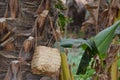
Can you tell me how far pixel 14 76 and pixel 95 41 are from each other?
37 centimetres

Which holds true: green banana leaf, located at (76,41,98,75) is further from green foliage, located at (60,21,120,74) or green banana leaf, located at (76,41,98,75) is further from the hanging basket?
the hanging basket

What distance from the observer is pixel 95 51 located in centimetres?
117

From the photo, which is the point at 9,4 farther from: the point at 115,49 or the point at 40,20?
the point at 115,49

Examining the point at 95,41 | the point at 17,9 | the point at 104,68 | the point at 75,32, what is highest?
the point at 17,9

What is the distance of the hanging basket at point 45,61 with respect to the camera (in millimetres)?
909

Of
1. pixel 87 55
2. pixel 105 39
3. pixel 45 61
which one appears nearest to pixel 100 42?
pixel 105 39

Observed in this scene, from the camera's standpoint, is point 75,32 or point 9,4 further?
point 75,32

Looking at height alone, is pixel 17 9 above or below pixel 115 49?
above

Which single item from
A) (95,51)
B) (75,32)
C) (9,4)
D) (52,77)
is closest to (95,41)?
(95,51)

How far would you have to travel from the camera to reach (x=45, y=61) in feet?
3.00

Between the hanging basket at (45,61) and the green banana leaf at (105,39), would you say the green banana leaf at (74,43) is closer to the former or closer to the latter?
the green banana leaf at (105,39)

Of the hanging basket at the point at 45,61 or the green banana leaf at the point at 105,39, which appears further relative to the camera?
the green banana leaf at the point at 105,39

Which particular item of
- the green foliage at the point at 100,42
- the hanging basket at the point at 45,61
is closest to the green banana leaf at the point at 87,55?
the green foliage at the point at 100,42

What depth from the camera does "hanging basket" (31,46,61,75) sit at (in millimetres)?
909
